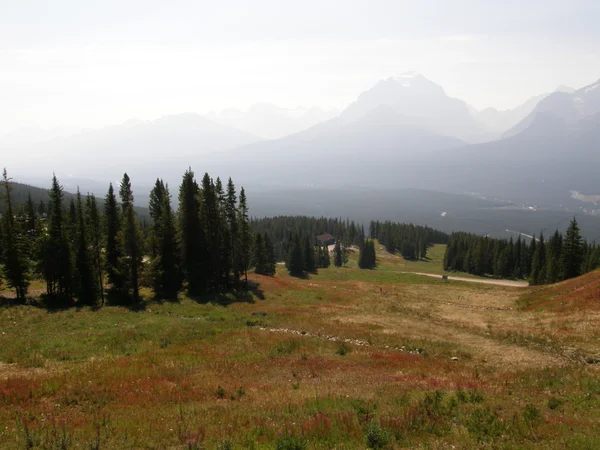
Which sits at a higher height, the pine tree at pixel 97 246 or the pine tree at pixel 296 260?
the pine tree at pixel 97 246

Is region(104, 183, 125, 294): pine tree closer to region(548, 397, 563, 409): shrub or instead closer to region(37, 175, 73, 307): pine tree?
region(37, 175, 73, 307): pine tree

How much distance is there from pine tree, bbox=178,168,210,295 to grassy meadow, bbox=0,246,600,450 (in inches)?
492

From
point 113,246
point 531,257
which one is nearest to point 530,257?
point 531,257

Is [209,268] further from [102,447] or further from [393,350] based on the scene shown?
[102,447]

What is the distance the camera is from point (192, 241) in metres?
50.9

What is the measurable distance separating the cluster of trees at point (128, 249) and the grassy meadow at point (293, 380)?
763 centimetres

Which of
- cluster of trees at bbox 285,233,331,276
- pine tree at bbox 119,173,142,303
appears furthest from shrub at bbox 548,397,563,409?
cluster of trees at bbox 285,233,331,276

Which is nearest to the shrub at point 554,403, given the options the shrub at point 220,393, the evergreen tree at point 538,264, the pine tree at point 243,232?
the shrub at point 220,393

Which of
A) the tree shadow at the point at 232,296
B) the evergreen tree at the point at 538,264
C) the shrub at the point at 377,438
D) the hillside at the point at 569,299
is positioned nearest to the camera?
the shrub at the point at 377,438

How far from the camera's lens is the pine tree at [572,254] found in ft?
239

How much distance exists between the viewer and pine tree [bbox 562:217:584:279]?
239 ft

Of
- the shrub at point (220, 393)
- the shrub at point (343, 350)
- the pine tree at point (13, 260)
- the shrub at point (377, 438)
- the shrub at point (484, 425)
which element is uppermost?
the pine tree at point (13, 260)

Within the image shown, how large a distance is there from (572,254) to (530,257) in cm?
4786

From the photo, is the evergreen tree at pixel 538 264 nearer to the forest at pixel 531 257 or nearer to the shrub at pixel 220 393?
the forest at pixel 531 257
